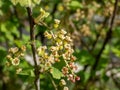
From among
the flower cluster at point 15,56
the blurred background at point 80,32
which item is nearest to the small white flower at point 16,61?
the flower cluster at point 15,56

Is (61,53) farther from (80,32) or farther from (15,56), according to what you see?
(80,32)

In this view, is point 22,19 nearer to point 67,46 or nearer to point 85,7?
point 85,7

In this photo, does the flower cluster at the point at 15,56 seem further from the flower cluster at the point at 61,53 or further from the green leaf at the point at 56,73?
the green leaf at the point at 56,73

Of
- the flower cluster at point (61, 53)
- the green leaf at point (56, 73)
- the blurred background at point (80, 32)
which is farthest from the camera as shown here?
the blurred background at point (80, 32)

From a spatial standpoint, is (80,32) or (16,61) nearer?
(16,61)

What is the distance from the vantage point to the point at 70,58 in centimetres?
167

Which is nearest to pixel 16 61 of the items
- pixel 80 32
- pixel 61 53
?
pixel 61 53

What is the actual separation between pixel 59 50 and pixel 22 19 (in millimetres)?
2273

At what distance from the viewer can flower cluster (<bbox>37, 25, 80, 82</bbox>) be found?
1.63m

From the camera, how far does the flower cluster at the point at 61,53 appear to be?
64.1 inches

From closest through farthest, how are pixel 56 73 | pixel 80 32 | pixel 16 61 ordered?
pixel 16 61, pixel 56 73, pixel 80 32

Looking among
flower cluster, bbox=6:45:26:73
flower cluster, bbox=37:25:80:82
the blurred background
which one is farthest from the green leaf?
the blurred background

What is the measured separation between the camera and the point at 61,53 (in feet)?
5.48

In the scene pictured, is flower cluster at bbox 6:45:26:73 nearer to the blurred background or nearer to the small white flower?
the small white flower
